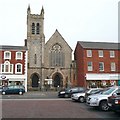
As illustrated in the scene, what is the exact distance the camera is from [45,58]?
2266 inches

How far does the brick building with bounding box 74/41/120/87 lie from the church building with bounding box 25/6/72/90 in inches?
130

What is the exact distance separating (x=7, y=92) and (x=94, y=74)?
2229 cm

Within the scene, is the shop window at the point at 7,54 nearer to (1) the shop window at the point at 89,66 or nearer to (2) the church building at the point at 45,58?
(2) the church building at the point at 45,58

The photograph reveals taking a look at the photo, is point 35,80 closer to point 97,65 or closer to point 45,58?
point 45,58

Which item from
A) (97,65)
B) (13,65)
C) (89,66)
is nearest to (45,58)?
(13,65)

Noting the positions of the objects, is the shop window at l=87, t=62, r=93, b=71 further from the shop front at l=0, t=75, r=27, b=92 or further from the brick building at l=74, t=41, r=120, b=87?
the shop front at l=0, t=75, r=27, b=92

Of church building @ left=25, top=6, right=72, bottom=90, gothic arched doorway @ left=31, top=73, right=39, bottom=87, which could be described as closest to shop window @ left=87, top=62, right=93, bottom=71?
church building @ left=25, top=6, right=72, bottom=90

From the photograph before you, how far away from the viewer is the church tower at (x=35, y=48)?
56125 millimetres

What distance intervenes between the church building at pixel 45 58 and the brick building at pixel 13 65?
2.25 metres

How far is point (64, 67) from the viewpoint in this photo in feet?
191

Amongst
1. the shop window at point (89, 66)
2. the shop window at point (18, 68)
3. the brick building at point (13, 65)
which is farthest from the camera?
the shop window at point (89, 66)

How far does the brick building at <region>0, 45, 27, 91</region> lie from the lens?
5366 centimetres

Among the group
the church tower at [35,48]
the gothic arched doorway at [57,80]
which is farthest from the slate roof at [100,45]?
the church tower at [35,48]

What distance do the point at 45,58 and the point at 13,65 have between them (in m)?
7.50
